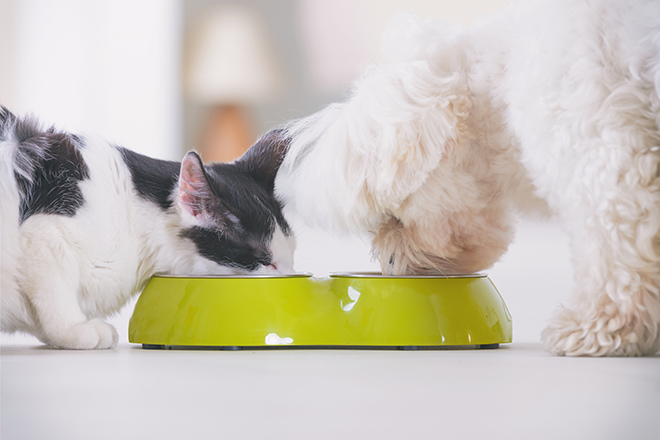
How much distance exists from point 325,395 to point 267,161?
0.88 metres

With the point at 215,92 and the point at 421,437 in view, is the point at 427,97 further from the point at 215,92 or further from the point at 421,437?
the point at 215,92

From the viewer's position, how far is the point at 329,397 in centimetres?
74

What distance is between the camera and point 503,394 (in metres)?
0.75

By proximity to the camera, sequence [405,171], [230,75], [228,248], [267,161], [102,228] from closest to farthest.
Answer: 1. [405,171]
2. [102,228]
3. [228,248]
4. [267,161]
5. [230,75]

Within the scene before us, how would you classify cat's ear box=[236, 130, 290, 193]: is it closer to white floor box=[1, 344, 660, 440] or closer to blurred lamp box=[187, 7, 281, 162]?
white floor box=[1, 344, 660, 440]

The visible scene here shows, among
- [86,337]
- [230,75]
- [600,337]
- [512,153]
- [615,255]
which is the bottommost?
A: [86,337]

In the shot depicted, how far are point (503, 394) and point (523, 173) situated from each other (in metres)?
0.53

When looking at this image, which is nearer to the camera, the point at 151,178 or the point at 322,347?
the point at 322,347

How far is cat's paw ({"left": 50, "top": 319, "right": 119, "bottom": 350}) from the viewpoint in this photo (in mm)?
1188

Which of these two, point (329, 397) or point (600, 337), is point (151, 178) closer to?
point (329, 397)

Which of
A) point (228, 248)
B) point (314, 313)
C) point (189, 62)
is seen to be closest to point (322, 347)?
point (314, 313)

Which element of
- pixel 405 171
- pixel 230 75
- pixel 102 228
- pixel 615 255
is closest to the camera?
pixel 615 255

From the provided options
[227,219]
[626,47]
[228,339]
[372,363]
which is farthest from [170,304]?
[626,47]

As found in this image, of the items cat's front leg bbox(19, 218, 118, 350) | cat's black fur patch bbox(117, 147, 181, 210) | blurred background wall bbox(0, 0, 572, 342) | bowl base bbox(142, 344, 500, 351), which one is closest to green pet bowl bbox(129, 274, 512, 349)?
bowl base bbox(142, 344, 500, 351)
